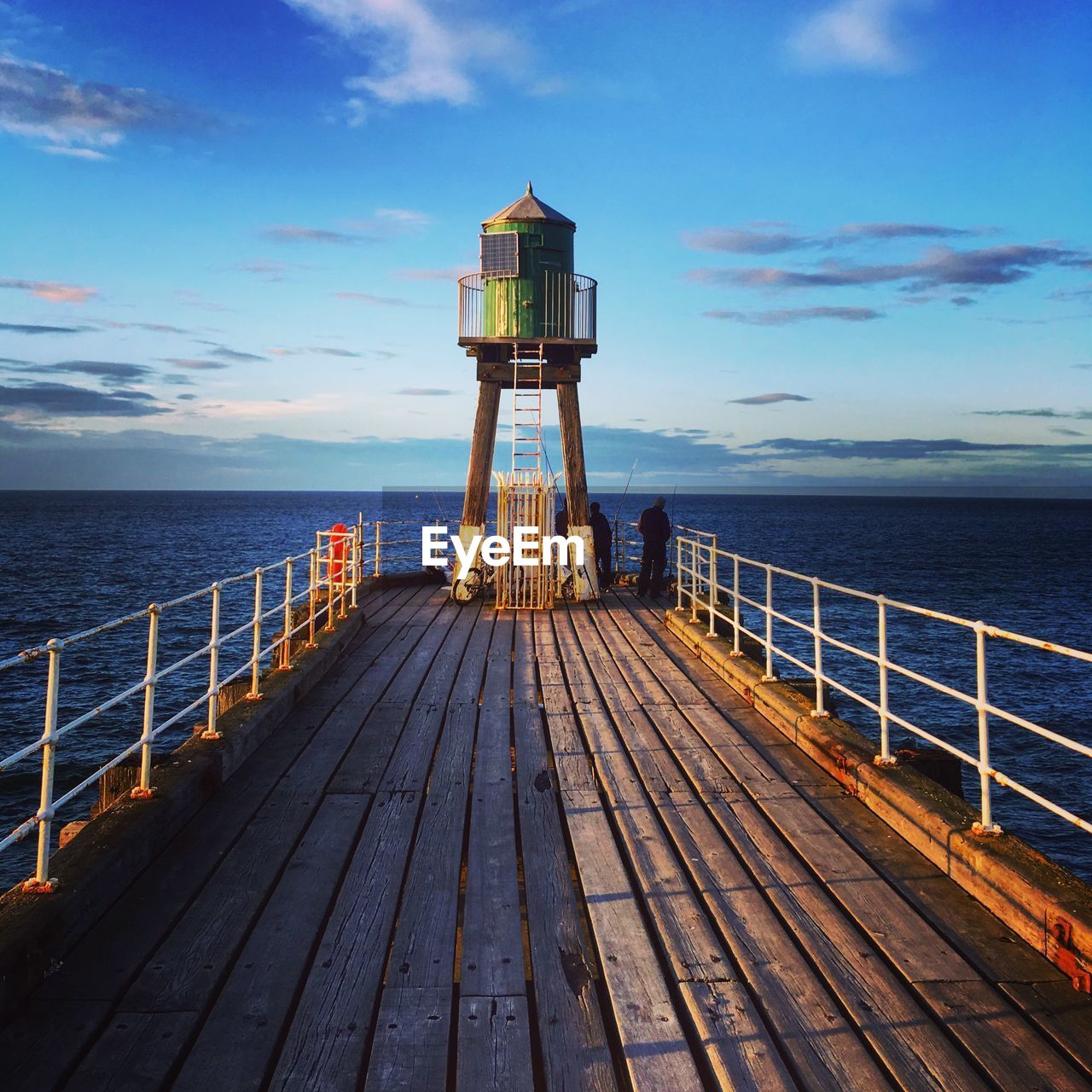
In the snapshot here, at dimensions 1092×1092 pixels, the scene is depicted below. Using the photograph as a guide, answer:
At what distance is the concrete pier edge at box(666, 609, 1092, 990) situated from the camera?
3396mm

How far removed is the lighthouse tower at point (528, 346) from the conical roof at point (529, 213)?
18mm

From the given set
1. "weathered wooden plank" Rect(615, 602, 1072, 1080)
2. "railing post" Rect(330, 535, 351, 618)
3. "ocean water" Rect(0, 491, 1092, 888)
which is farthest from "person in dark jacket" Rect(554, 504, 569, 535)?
"weathered wooden plank" Rect(615, 602, 1072, 1080)

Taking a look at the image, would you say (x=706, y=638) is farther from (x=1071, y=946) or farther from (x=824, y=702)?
(x=1071, y=946)

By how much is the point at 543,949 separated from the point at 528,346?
1125cm

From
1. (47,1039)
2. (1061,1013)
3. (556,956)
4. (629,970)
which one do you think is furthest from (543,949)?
(1061,1013)

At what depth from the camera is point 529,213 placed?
13.4 metres

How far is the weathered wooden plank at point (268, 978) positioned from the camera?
108 inches

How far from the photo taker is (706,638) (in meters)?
9.92

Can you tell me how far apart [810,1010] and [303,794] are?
3.28 meters

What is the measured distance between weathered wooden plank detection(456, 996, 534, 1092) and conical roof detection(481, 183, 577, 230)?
12.3 meters

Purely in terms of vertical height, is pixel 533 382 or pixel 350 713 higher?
pixel 533 382

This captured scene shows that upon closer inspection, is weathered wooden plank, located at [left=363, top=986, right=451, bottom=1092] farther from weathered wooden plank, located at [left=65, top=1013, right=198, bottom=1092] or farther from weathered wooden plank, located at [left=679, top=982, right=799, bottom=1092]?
weathered wooden plank, located at [left=679, top=982, right=799, bottom=1092]

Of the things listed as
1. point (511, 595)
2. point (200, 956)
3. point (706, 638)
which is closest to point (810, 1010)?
point (200, 956)

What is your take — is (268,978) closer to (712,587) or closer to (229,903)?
(229,903)
